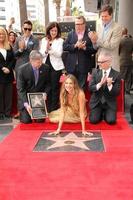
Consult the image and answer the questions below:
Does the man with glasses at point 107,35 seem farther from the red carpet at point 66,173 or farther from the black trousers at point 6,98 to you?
the black trousers at point 6,98

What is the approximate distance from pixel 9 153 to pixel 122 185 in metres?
1.38

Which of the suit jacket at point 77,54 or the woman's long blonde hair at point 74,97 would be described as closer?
the woman's long blonde hair at point 74,97

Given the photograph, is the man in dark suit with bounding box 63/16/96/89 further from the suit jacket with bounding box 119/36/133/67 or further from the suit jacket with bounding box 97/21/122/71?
the suit jacket with bounding box 119/36/133/67

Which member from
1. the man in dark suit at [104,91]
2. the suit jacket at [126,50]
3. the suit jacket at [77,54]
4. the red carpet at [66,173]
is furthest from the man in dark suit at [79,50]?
the suit jacket at [126,50]

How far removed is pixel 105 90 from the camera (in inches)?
195

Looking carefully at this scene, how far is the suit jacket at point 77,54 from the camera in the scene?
513 cm

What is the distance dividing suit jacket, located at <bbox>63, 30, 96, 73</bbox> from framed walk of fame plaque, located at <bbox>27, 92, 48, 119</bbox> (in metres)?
0.62

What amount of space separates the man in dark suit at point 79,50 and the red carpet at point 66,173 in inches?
54.9

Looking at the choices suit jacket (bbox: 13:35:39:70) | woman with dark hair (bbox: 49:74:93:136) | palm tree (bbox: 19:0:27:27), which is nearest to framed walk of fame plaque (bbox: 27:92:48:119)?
woman with dark hair (bbox: 49:74:93:136)

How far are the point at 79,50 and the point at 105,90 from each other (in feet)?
2.35

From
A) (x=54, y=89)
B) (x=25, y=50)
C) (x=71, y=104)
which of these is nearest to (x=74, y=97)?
(x=71, y=104)

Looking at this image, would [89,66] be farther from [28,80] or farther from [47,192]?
[47,192]

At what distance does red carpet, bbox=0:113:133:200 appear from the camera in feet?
9.03

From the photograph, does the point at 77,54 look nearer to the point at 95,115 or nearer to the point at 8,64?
the point at 95,115
